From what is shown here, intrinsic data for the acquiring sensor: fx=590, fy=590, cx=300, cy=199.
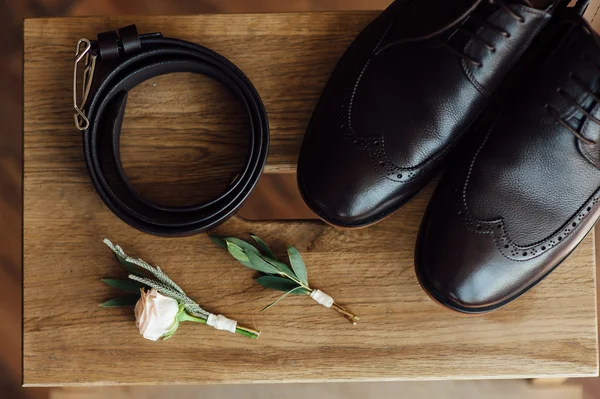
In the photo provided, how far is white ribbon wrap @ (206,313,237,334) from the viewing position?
73 cm

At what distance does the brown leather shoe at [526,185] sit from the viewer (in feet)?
2.13

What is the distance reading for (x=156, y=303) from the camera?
69 centimetres

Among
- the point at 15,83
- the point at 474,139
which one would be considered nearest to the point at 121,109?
the point at 474,139

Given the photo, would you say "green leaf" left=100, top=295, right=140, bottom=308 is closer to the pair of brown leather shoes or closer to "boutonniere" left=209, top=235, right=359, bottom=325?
"boutonniere" left=209, top=235, right=359, bottom=325


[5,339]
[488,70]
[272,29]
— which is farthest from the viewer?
[5,339]

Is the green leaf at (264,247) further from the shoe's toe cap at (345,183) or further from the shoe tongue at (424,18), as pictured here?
the shoe tongue at (424,18)

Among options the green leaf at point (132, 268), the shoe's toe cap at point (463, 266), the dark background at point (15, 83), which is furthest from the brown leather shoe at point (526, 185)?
the dark background at point (15, 83)

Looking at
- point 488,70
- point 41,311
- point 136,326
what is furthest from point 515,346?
point 41,311

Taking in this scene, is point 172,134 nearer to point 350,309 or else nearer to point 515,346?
point 350,309

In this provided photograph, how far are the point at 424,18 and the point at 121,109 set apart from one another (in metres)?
0.39

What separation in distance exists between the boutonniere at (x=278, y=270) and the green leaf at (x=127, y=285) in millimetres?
109

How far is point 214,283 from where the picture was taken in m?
0.75

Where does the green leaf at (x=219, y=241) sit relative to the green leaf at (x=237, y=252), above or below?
below

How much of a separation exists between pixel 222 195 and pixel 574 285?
0.46 meters
